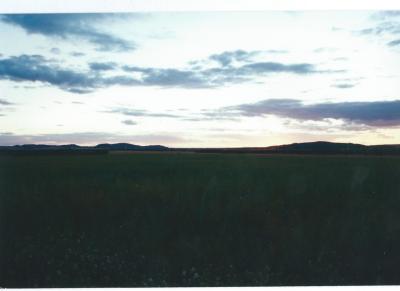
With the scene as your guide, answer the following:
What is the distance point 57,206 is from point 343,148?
5.11 m

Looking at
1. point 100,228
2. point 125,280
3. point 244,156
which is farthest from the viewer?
point 244,156

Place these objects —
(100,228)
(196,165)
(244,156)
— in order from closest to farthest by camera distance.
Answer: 1. (100,228)
2. (244,156)
3. (196,165)

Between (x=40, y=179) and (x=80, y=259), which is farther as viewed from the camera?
(x=40, y=179)

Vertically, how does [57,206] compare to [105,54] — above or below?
below

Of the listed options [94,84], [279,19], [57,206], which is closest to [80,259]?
[57,206]

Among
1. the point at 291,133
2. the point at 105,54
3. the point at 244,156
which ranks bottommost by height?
the point at 244,156

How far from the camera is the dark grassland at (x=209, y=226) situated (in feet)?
16.5

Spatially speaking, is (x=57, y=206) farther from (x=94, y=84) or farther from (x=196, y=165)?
(x=196, y=165)

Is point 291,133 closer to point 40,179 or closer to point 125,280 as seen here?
point 125,280

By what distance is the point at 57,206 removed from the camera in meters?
5.84

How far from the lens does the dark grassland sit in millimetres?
5039

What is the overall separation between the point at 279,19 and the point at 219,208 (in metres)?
3.22

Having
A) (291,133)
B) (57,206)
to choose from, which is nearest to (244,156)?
(291,133)

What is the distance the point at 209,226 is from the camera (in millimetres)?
5480
